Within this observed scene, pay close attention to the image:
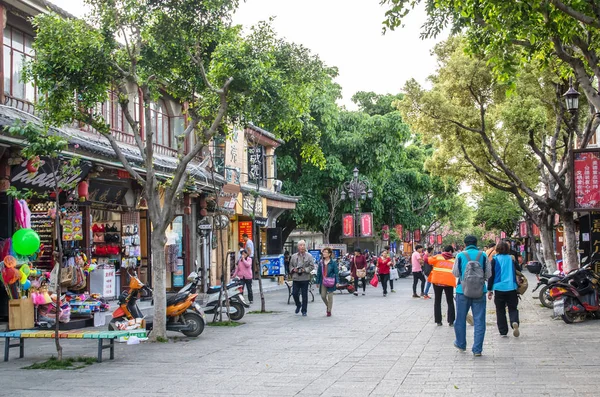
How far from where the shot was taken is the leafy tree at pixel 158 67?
39.6 feet

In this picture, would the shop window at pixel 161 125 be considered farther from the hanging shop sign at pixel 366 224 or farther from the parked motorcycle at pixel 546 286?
the hanging shop sign at pixel 366 224

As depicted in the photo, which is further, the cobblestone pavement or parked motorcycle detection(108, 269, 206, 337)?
parked motorcycle detection(108, 269, 206, 337)

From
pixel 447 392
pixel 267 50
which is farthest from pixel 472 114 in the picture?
pixel 447 392

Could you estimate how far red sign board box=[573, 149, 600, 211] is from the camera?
615 inches

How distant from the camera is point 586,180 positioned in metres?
15.6

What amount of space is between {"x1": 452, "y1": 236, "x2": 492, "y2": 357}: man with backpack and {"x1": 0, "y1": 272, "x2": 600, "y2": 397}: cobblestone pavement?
0.31 meters

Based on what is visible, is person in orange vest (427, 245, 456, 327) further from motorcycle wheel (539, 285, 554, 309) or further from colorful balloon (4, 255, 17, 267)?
colorful balloon (4, 255, 17, 267)

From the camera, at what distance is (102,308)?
1534 cm

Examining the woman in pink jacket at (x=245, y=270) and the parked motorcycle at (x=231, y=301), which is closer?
the parked motorcycle at (x=231, y=301)

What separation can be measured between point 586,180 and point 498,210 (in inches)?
1756

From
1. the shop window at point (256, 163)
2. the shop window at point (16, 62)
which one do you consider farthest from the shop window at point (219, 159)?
the shop window at point (16, 62)

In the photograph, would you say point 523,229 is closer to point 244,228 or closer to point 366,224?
point 366,224

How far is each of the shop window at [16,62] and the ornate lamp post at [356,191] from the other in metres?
19.6

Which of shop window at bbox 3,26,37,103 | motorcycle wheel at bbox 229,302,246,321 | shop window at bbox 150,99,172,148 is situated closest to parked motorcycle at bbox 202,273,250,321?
motorcycle wheel at bbox 229,302,246,321
